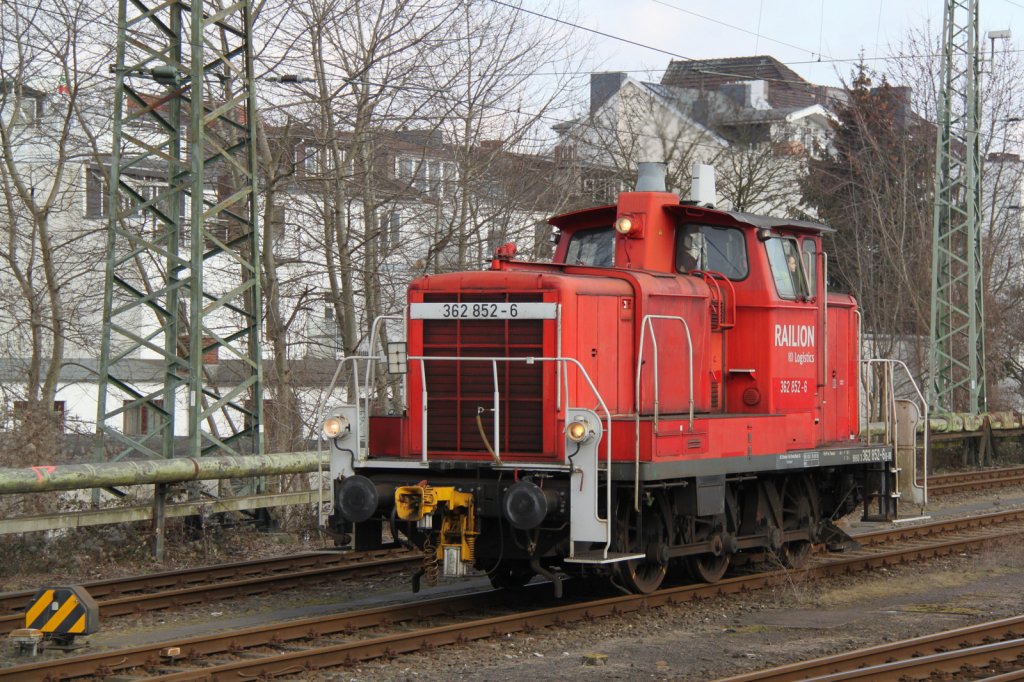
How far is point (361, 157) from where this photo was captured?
18609 millimetres

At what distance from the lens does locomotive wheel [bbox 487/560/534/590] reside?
10.4 meters

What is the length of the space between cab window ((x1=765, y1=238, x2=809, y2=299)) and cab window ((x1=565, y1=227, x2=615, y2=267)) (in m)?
1.42

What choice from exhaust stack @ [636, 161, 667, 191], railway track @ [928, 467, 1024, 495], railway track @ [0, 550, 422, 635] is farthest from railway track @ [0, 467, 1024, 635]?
railway track @ [928, 467, 1024, 495]

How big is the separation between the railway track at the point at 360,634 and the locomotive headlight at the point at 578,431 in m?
1.51

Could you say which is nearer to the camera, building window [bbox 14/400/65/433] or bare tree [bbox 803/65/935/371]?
building window [bbox 14/400/65/433]

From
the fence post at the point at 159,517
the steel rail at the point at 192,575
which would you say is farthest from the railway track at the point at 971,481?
the fence post at the point at 159,517

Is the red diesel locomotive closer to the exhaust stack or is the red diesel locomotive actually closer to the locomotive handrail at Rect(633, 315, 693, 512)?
the locomotive handrail at Rect(633, 315, 693, 512)

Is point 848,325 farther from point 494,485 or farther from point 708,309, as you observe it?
point 494,485

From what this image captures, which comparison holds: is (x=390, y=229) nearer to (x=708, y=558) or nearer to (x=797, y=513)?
(x=797, y=513)

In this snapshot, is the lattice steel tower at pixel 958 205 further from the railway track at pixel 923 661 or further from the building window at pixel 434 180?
the railway track at pixel 923 661

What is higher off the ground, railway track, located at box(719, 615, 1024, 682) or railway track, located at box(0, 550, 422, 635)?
railway track, located at box(0, 550, 422, 635)

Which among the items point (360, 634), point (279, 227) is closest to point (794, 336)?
point (360, 634)

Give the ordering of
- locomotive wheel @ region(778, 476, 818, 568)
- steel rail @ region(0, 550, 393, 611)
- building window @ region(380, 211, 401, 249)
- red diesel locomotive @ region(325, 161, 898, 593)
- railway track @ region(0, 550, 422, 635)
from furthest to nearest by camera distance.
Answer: building window @ region(380, 211, 401, 249), locomotive wheel @ region(778, 476, 818, 568), steel rail @ region(0, 550, 393, 611), railway track @ region(0, 550, 422, 635), red diesel locomotive @ region(325, 161, 898, 593)

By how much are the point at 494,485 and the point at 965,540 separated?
7455 mm
